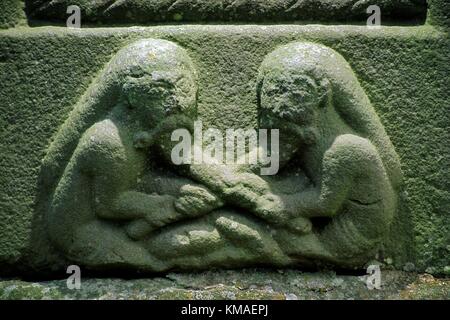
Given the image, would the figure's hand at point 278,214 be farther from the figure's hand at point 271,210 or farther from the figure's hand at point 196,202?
the figure's hand at point 196,202

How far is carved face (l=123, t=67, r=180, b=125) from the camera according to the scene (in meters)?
1.60

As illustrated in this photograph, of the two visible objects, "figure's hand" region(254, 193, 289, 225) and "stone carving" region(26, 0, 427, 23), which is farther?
"stone carving" region(26, 0, 427, 23)

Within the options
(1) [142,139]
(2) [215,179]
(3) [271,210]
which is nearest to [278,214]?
(3) [271,210]

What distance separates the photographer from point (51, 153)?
174 cm

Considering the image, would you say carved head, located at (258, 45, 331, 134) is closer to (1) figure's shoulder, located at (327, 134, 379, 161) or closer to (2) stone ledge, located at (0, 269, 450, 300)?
(1) figure's shoulder, located at (327, 134, 379, 161)

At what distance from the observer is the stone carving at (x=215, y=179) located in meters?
1.64

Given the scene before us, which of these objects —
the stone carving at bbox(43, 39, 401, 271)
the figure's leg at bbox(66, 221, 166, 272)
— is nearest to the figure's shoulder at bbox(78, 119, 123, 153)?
the stone carving at bbox(43, 39, 401, 271)

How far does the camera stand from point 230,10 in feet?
5.91

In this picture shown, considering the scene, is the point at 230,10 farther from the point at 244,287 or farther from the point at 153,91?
the point at 244,287

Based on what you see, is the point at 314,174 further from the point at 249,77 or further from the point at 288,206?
the point at 249,77

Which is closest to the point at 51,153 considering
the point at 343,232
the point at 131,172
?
the point at 131,172

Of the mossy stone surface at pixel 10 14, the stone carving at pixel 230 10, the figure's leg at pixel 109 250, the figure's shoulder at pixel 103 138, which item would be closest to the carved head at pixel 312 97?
the stone carving at pixel 230 10

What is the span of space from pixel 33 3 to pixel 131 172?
0.69 m

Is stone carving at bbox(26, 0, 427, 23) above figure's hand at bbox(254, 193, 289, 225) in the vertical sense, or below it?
above
